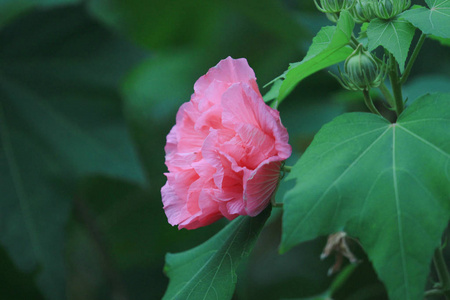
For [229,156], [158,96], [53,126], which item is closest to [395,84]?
[229,156]

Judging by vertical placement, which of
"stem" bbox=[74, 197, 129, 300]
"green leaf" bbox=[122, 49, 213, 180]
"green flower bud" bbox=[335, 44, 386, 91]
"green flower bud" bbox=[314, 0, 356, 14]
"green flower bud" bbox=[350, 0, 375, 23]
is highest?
"green flower bud" bbox=[314, 0, 356, 14]

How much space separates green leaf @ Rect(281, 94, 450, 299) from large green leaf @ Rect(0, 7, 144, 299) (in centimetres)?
65

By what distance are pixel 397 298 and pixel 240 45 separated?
1.43m

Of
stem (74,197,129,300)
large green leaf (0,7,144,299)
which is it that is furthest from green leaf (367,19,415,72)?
stem (74,197,129,300)

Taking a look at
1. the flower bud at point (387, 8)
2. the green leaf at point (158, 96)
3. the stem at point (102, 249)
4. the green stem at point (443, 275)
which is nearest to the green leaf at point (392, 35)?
the flower bud at point (387, 8)

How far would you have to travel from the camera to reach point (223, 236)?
62 cm

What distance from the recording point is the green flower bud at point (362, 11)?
1.78ft

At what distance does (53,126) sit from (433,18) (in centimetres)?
83

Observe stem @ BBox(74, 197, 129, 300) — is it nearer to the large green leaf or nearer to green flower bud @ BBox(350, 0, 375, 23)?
the large green leaf

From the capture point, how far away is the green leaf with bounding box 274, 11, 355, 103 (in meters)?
0.52

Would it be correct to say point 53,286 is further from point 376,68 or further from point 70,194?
point 376,68

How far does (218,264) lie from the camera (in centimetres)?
58

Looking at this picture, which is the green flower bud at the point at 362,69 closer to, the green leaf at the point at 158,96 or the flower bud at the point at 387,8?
the flower bud at the point at 387,8

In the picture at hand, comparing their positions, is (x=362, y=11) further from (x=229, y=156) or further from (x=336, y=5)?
(x=229, y=156)
